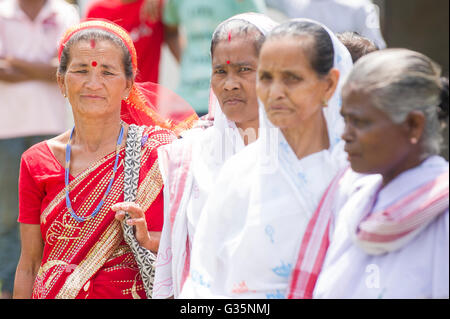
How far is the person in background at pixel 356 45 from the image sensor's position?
4.62m

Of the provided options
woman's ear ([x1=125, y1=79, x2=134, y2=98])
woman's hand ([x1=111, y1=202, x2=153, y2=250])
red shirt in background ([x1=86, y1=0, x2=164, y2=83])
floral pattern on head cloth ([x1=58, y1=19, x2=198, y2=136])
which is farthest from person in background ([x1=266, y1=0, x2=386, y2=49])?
woman's hand ([x1=111, y1=202, x2=153, y2=250])

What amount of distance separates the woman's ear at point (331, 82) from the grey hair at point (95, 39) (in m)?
1.37

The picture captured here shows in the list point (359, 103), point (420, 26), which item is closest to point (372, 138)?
point (359, 103)

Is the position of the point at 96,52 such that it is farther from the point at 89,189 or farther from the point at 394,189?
the point at 394,189

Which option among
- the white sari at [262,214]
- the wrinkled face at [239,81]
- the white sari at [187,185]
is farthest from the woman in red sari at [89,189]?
the white sari at [262,214]

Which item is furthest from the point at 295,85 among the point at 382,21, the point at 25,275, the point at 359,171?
the point at 382,21

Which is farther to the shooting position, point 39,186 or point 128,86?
point 128,86

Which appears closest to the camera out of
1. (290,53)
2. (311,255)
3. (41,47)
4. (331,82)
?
(311,255)

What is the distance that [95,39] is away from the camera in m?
4.37

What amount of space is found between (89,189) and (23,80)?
226cm

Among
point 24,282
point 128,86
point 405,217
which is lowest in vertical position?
point 24,282

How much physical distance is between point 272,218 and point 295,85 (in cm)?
50

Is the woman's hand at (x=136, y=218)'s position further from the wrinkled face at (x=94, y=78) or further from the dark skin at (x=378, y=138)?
the dark skin at (x=378, y=138)

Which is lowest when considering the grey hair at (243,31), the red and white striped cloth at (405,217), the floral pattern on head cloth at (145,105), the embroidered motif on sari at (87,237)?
the embroidered motif on sari at (87,237)
